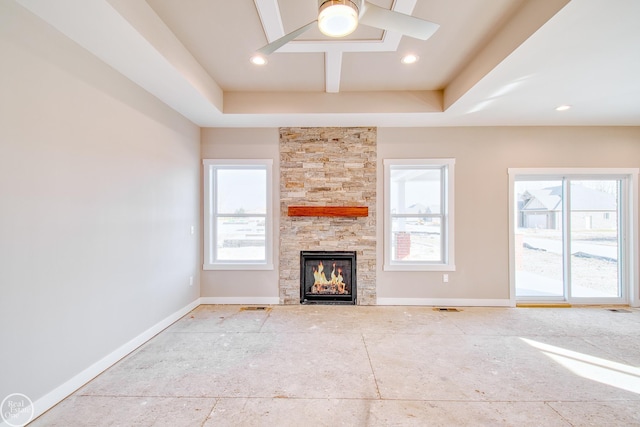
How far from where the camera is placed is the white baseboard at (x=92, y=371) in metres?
1.94

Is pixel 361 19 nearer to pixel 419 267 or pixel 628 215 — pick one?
pixel 419 267

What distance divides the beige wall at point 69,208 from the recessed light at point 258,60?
4.14 feet

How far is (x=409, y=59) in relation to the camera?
2895mm

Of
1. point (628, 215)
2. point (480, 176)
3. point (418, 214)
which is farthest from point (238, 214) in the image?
point (628, 215)

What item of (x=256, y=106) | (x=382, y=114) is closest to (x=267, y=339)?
(x=256, y=106)

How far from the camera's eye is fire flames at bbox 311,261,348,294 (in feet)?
14.1

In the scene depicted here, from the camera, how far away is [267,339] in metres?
3.06

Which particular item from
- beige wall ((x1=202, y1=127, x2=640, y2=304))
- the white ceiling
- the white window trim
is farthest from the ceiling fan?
the white window trim

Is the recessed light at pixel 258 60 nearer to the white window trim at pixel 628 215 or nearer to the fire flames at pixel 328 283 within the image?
the fire flames at pixel 328 283

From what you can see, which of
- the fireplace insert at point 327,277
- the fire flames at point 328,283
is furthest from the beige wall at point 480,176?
the fire flames at point 328,283

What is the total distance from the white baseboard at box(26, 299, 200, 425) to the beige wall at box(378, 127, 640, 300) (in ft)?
10.2

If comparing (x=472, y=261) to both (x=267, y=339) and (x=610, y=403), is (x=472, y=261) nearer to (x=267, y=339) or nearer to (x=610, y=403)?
(x=610, y=403)

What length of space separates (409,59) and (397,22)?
4.10ft

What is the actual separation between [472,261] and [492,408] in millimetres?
2597
